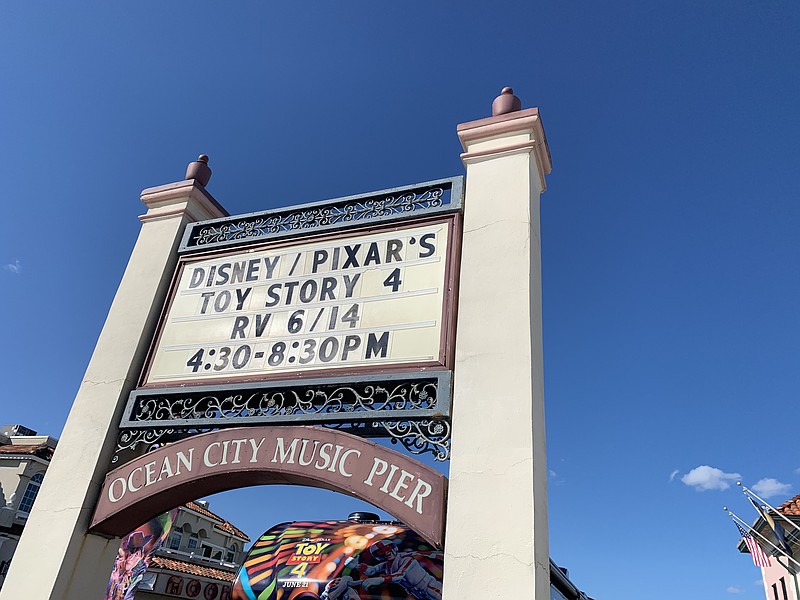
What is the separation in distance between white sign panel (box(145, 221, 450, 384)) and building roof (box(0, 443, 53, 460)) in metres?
24.2

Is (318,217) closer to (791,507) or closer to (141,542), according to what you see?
(141,542)

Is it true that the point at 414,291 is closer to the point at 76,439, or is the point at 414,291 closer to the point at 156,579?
the point at 76,439

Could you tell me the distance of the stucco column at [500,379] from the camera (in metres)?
3.61

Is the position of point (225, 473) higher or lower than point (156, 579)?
lower

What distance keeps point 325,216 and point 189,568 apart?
2005 centimetres

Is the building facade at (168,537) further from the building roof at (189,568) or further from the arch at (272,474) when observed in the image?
the arch at (272,474)

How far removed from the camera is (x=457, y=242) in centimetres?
513

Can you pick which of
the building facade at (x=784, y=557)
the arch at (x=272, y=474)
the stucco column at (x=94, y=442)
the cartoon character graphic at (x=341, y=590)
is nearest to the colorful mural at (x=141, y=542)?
the cartoon character graphic at (x=341, y=590)

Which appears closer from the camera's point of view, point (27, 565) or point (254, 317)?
point (27, 565)

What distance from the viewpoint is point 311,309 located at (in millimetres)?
5395

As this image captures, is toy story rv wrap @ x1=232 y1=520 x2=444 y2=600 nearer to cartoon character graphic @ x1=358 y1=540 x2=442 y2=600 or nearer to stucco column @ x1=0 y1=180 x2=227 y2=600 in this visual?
cartoon character graphic @ x1=358 y1=540 x2=442 y2=600

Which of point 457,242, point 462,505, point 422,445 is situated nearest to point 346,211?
point 457,242

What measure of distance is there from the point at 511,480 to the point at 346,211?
317 cm

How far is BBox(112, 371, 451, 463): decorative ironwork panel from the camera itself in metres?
4.35
